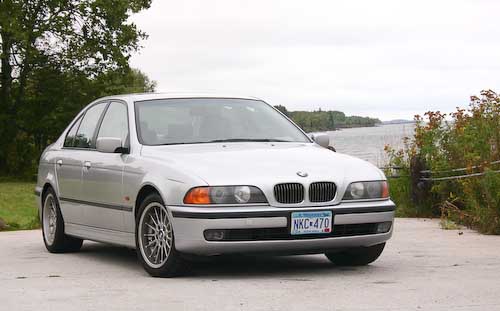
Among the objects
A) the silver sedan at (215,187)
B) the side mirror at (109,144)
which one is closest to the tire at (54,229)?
the silver sedan at (215,187)

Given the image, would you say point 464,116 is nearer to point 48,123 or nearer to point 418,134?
point 418,134

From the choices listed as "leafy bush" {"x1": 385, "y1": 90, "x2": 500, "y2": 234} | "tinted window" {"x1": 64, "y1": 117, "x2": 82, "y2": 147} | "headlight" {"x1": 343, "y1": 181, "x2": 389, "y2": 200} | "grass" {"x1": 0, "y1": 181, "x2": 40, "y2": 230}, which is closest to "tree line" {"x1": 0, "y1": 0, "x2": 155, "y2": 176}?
"grass" {"x1": 0, "y1": 181, "x2": 40, "y2": 230}

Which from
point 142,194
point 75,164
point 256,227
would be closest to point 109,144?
point 142,194

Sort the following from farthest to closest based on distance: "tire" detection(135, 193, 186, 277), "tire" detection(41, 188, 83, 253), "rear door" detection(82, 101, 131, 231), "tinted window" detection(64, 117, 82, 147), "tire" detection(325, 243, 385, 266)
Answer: "tinted window" detection(64, 117, 82, 147)
"tire" detection(41, 188, 83, 253)
"rear door" detection(82, 101, 131, 231)
"tire" detection(325, 243, 385, 266)
"tire" detection(135, 193, 186, 277)

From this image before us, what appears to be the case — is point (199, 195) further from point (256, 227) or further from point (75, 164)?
point (75, 164)

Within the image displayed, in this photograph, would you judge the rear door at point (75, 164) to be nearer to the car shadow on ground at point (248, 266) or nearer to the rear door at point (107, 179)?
the rear door at point (107, 179)

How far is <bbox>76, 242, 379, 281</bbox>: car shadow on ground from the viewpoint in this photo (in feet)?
30.1

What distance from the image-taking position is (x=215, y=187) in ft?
28.6

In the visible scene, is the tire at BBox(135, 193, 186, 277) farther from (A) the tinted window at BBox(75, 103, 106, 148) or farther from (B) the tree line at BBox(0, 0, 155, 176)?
(B) the tree line at BBox(0, 0, 155, 176)

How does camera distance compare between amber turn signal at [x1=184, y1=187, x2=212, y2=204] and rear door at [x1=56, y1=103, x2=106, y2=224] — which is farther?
rear door at [x1=56, y1=103, x2=106, y2=224]

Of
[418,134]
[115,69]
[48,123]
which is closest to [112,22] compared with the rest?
[115,69]

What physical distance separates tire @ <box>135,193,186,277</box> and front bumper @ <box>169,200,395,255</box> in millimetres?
191

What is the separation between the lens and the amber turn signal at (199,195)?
8.73 meters

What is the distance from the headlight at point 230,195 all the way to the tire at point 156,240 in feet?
1.35
